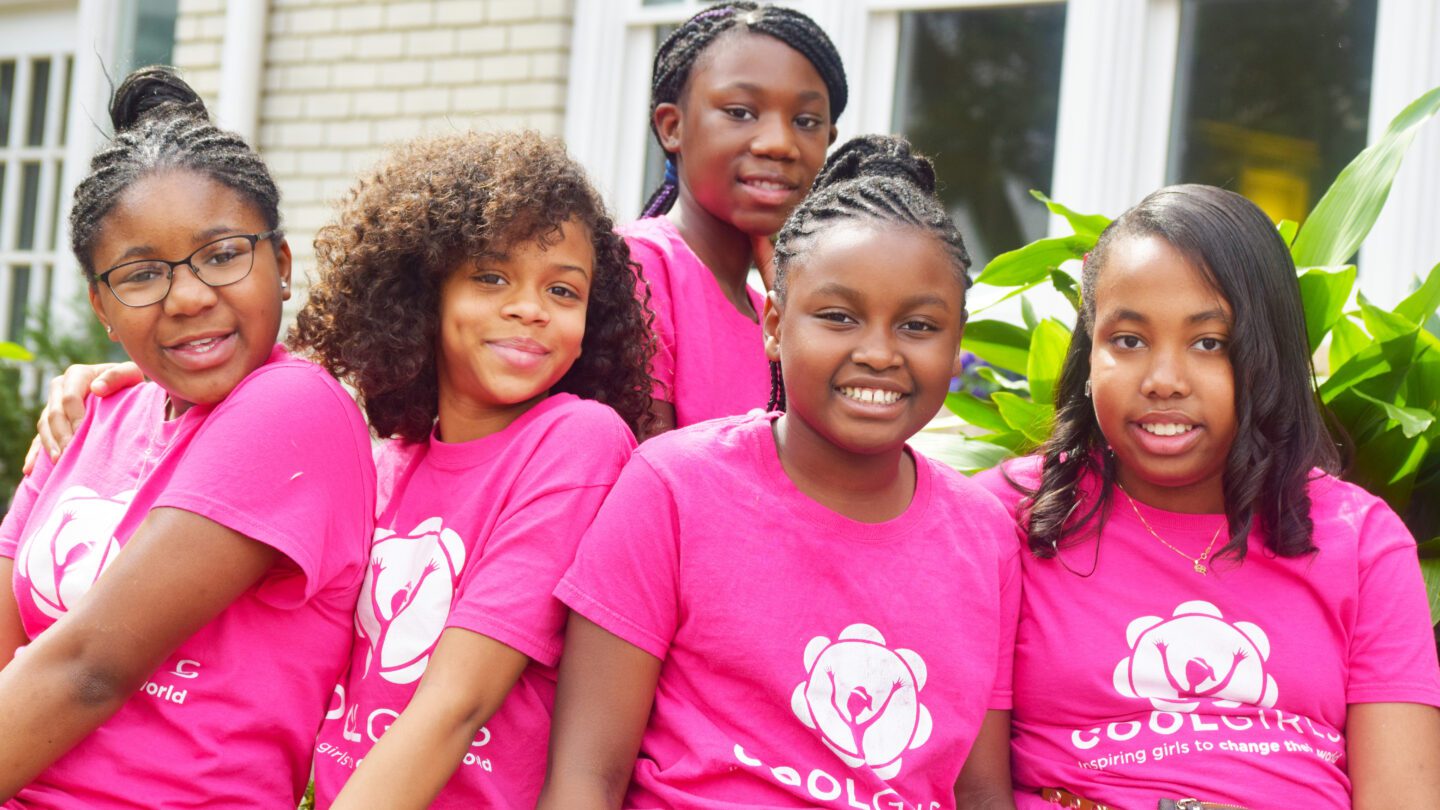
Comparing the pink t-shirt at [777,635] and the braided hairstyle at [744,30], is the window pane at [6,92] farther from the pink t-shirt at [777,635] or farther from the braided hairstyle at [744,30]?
the pink t-shirt at [777,635]

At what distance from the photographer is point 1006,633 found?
2.38 metres

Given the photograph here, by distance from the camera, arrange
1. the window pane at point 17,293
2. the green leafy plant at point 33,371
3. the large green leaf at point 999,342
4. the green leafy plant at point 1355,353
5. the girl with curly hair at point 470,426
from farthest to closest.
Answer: the window pane at point 17,293 < the green leafy plant at point 33,371 < the large green leaf at point 999,342 < the green leafy plant at point 1355,353 < the girl with curly hair at point 470,426

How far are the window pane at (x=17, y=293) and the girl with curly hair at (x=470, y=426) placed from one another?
19.4 ft

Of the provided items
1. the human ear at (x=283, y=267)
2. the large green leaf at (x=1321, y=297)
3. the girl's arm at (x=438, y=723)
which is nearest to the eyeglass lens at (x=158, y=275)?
the human ear at (x=283, y=267)

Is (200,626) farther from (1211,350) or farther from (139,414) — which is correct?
(1211,350)

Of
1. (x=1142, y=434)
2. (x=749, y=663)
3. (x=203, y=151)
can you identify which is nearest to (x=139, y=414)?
(x=203, y=151)

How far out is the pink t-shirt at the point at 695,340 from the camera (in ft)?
9.50

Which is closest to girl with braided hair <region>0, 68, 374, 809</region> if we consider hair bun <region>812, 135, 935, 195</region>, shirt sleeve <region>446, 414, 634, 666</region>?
shirt sleeve <region>446, 414, 634, 666</region>

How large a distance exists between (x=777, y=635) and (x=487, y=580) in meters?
0.43

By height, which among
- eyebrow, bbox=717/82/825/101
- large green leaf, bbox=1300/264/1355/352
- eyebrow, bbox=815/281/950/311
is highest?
eyebrow, bbox=717/82/825/101

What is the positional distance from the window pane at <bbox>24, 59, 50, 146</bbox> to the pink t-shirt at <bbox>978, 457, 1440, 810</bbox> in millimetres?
6750

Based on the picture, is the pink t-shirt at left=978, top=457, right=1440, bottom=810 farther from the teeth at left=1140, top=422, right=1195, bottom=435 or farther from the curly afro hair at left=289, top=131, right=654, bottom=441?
the curly afro hair at left=289, top=131, right=654, bottom=441

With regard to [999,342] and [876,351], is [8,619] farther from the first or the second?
[999,342]

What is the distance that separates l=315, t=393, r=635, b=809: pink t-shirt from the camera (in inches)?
85.0
